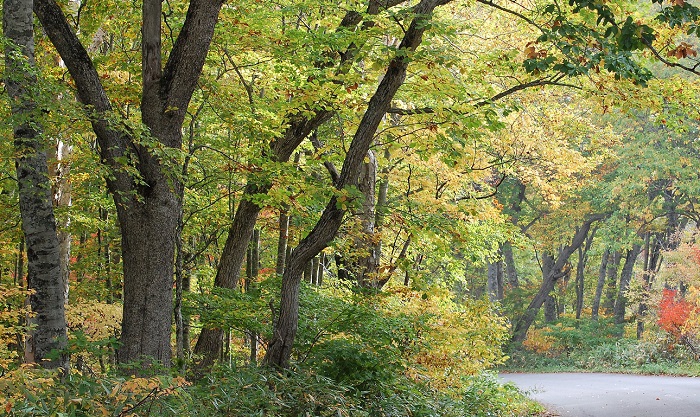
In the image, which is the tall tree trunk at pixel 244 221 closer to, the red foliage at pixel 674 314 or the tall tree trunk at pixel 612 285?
the red foliage at pixel 674 314

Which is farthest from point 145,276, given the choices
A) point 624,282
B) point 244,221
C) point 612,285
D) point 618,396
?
point 612,285

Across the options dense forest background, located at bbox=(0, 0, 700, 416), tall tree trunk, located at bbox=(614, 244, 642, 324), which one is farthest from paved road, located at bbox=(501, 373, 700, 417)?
tall tree trunk, located at bbox=(614, 244, 642, 324)

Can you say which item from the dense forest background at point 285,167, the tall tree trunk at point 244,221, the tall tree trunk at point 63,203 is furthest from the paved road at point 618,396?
the tall tree trunk at point 63,203

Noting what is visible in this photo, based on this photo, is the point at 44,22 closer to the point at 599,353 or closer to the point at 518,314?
A: the point at 599,353

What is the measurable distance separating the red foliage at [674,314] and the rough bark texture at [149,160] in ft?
60.4

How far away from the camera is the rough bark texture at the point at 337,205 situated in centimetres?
668

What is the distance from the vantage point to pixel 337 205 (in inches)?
261

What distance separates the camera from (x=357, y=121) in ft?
30.9

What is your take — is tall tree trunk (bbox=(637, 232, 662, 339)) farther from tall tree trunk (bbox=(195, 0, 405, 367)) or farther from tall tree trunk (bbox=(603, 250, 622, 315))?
tall tree trunk (bbox=(195, 0, 405, 367))

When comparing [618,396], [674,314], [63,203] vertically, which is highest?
[63,203]

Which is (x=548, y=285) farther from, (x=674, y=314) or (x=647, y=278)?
(x=674, y=314)

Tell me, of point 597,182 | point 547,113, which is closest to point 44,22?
point 547,113

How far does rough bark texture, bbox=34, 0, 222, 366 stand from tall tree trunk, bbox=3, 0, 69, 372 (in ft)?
0.95

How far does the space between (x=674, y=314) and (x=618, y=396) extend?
7.95 m
